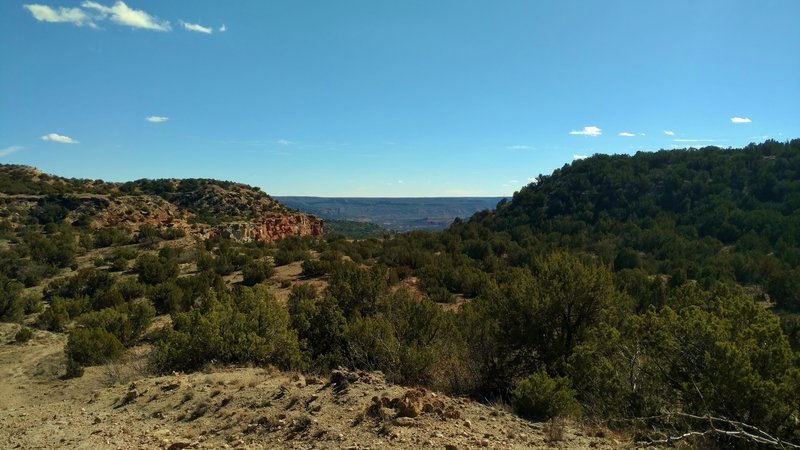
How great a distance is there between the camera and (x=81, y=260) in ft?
96.5

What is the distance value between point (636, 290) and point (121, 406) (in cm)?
2237

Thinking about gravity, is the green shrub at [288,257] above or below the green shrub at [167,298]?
above

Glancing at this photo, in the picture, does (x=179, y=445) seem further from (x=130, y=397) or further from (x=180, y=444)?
(x=130, y=397)

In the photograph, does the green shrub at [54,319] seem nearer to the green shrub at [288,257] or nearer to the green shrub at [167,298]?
the green shrub at [167,298]

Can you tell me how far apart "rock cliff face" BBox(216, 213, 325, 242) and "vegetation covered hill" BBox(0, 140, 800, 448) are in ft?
21.3

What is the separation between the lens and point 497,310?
12.0 metres

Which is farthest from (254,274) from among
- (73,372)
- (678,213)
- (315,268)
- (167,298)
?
(678,213)

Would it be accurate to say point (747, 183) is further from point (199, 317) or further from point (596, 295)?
point (199, 317)

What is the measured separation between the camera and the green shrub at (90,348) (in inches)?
590

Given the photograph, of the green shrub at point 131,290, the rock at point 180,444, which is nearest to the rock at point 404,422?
the rock at point 180,444

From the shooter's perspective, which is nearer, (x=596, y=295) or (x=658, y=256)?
(x=596, y=295)

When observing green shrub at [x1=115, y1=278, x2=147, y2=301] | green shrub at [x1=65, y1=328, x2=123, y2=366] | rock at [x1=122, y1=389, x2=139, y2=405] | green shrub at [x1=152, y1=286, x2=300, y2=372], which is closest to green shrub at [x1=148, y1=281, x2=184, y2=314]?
green shrub at [x1=115, y1=278, x2=147, y2=301]

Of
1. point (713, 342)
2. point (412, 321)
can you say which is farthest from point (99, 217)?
point (713, 342)

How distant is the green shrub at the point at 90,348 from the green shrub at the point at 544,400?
43.5 feet
